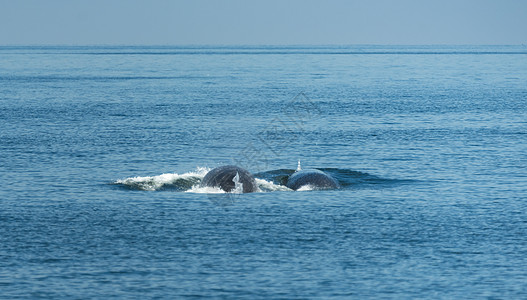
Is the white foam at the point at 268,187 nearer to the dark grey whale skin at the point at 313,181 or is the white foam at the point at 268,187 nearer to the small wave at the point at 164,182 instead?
the dark grey whale skin at the point at 313,181

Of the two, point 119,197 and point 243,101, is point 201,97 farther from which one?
point 119,197

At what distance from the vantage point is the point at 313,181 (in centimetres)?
3434

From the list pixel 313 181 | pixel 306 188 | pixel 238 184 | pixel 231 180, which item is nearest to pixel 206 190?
pixel 231 180

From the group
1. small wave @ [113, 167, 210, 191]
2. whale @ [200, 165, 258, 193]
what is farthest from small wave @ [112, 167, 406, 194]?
whale @ [200, 165, 258, 193]

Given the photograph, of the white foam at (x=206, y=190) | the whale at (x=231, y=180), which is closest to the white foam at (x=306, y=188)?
the whale at (x=231, y=180)

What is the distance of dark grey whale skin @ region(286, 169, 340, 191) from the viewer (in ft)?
112

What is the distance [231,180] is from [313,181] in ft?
11.1

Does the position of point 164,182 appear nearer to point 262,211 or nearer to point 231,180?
point 231,180

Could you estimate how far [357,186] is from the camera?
35.1 meters

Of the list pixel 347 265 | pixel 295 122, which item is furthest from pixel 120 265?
pixel 295 122

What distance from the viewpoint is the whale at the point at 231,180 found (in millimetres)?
33281

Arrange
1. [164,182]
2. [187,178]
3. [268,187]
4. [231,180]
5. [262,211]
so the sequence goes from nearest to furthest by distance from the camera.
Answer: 1. [262,211]
2. [231,180]
3. [268,187]
4. [164,182]
5. [187,178]

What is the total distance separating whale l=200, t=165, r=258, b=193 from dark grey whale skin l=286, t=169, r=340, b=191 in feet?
5.56

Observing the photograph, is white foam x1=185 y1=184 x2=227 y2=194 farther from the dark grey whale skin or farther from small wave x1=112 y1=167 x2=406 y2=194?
the dark grey whale skin
